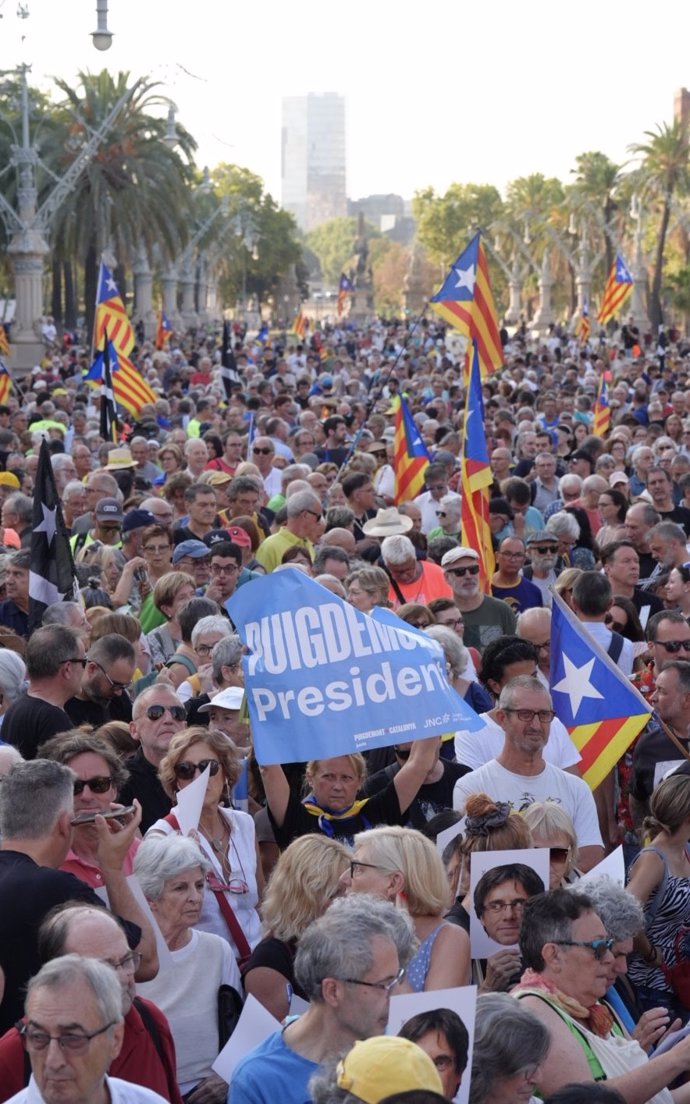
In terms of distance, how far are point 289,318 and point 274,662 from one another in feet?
372

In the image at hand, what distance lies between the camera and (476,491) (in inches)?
456

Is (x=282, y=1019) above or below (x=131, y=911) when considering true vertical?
below

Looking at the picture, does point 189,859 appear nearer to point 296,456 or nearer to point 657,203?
point 296,456

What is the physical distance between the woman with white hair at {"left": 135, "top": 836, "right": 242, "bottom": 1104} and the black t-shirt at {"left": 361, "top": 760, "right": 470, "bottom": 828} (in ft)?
4.20

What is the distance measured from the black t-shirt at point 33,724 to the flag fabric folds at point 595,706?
214 centimetres

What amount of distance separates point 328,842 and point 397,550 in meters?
4.75

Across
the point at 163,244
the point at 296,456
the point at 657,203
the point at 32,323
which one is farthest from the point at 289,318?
the point at 296,456

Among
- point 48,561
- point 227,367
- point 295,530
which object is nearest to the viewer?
point 48,561

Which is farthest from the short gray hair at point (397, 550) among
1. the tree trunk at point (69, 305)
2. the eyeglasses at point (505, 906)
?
the tree trunk at point (69, 305)

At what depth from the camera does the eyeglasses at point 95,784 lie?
548 cm

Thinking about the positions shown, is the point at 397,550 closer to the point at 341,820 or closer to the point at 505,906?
the point at 341,820

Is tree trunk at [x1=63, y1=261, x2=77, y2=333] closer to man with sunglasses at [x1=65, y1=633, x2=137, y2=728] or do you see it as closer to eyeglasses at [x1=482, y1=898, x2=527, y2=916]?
man with sunglasses at [x1=65, y1=633, x2=137, y2=728]

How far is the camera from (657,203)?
71.4 metres

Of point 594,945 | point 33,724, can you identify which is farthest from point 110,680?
point 594,945
